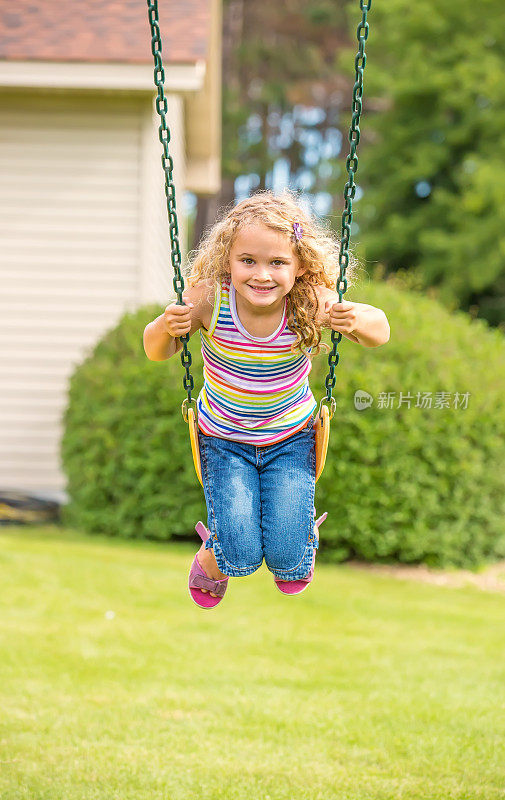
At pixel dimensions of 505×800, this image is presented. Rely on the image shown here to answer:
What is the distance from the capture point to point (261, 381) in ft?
10.4

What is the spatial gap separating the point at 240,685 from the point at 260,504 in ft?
7.23

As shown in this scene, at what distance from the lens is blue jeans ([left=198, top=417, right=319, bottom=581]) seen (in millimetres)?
3156

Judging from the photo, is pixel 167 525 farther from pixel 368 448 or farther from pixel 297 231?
pixel 297 231

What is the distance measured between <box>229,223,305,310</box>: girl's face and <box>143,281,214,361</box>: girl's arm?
199mm

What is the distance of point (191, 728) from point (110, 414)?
13.2 ft

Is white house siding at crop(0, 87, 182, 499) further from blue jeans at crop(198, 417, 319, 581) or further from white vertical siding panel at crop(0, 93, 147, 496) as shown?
blue jeans at crop(198, 417, 319, 581)


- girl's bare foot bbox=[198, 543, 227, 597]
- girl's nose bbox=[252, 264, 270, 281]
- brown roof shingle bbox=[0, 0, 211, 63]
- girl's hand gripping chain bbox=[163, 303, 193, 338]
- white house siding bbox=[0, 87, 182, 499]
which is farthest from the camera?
white house siding bbox=[0, 87, 182, 499]

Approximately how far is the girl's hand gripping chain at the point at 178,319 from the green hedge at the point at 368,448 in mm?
4516

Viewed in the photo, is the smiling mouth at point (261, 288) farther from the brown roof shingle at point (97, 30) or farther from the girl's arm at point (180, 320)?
the brown roof shingle at point (97, 30)

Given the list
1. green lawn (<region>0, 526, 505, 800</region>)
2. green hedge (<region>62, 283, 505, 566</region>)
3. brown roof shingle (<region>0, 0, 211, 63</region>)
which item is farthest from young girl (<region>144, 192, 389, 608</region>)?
brown roof shingle (<region>0, 0, 211, 63</region>)

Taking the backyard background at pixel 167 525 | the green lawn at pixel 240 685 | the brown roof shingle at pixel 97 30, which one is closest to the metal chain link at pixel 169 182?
the backyard background at pixel 167 525

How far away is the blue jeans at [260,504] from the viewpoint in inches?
124

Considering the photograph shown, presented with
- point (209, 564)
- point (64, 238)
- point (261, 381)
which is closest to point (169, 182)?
point (261, 381)

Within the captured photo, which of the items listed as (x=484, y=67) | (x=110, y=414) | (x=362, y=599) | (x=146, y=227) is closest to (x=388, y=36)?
(x=484, y=67)
